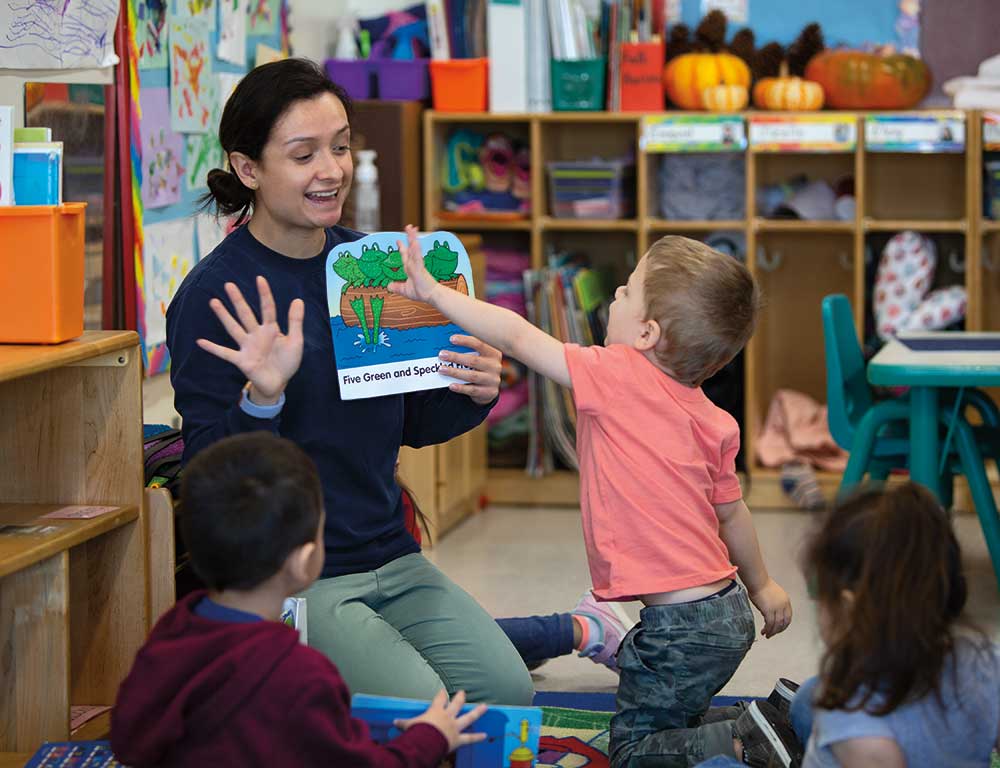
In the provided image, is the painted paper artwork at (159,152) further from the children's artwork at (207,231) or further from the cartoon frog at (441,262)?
the cartoon frog at (441,262)

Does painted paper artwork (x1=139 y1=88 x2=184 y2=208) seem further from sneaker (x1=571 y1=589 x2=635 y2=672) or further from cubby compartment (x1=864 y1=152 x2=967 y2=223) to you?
cubby compartment (x1=864 y1=152 x2=967 y2=223)

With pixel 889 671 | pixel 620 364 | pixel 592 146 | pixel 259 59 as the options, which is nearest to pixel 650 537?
pixel 620 364

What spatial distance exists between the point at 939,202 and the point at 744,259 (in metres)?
0.73

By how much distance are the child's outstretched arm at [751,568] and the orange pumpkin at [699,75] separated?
259cm

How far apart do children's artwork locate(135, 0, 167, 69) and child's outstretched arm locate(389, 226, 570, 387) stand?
52.7 inches

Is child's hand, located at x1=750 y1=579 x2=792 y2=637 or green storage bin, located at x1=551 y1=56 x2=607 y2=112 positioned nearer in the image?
child's hand, located at x1=750 y1=579 x2=792 y2=637

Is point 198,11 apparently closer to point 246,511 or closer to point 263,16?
point 263,16

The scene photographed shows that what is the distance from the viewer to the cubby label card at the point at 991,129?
4.48 metres

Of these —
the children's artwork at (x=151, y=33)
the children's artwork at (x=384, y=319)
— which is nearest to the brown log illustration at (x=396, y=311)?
the children's artwork at (x=384, y=319)

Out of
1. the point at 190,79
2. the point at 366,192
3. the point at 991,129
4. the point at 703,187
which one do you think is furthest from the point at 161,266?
the point at 991,129

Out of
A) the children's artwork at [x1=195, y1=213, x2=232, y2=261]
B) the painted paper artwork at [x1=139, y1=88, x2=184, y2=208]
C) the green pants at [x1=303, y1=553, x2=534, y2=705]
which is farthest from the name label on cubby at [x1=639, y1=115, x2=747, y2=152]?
the green pants at [x1=303, y1=553, x2=534, y2=705]

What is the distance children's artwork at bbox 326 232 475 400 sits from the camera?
2.26 metres

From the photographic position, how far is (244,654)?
1.61m

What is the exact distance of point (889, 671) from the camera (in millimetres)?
1657
